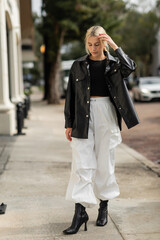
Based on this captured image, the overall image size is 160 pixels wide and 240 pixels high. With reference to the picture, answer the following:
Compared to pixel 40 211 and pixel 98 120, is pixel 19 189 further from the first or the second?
pixel 98 120

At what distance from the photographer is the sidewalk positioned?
3.84 metres

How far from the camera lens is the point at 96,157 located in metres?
4.01

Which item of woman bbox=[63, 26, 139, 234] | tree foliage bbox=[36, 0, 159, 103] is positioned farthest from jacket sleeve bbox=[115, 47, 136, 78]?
tree foliage bbox=[36, 0, 159, 103]

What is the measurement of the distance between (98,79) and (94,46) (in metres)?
0.31

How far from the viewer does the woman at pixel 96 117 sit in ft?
12.6

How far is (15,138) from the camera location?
1011 centimetres

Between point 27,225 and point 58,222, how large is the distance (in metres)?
0.31

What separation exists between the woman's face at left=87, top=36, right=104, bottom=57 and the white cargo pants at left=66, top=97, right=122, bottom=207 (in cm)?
44

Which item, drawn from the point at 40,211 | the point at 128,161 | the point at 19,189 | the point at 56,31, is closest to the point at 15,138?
the point at 128,161

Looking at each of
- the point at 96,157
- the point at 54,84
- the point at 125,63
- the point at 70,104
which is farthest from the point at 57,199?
the point at 54,84

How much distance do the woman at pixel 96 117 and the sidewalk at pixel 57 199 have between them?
0.84ft

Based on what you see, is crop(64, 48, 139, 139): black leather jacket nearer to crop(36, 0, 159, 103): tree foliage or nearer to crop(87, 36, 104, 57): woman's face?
crop(87, 36, 104, 57): woman's face

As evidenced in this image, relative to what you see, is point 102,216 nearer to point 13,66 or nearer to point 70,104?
point 70,104

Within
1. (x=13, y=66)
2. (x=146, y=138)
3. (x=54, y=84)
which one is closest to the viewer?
(x=146, y=138)
